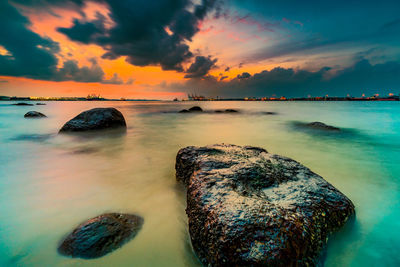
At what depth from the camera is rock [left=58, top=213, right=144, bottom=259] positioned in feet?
5.76

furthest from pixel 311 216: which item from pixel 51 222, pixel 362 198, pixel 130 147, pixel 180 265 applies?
pixel 130 147

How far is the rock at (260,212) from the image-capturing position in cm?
140

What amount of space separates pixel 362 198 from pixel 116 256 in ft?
11.5

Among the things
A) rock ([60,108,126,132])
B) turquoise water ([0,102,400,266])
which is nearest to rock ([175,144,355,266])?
turquoise water ([0,102,400,266])

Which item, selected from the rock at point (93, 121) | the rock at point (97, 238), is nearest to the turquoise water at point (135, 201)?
the rock at point (97, 238)

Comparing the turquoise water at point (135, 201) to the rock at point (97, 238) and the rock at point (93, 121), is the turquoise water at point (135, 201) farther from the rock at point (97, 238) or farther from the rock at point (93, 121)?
the rock at point (93, 121)

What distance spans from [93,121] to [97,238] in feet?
25.3

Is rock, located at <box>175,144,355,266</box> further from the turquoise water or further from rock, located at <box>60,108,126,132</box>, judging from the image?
rock, located at <box>60,108,126,132</box>

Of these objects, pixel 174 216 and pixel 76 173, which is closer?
pixel 174 216

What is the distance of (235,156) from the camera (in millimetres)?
2938

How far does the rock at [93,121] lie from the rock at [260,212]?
7329mm

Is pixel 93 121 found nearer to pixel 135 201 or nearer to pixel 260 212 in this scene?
pixel 135 201

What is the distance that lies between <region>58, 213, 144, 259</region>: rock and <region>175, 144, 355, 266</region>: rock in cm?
74

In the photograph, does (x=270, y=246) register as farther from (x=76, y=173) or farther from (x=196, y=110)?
(x=196, y=110)
